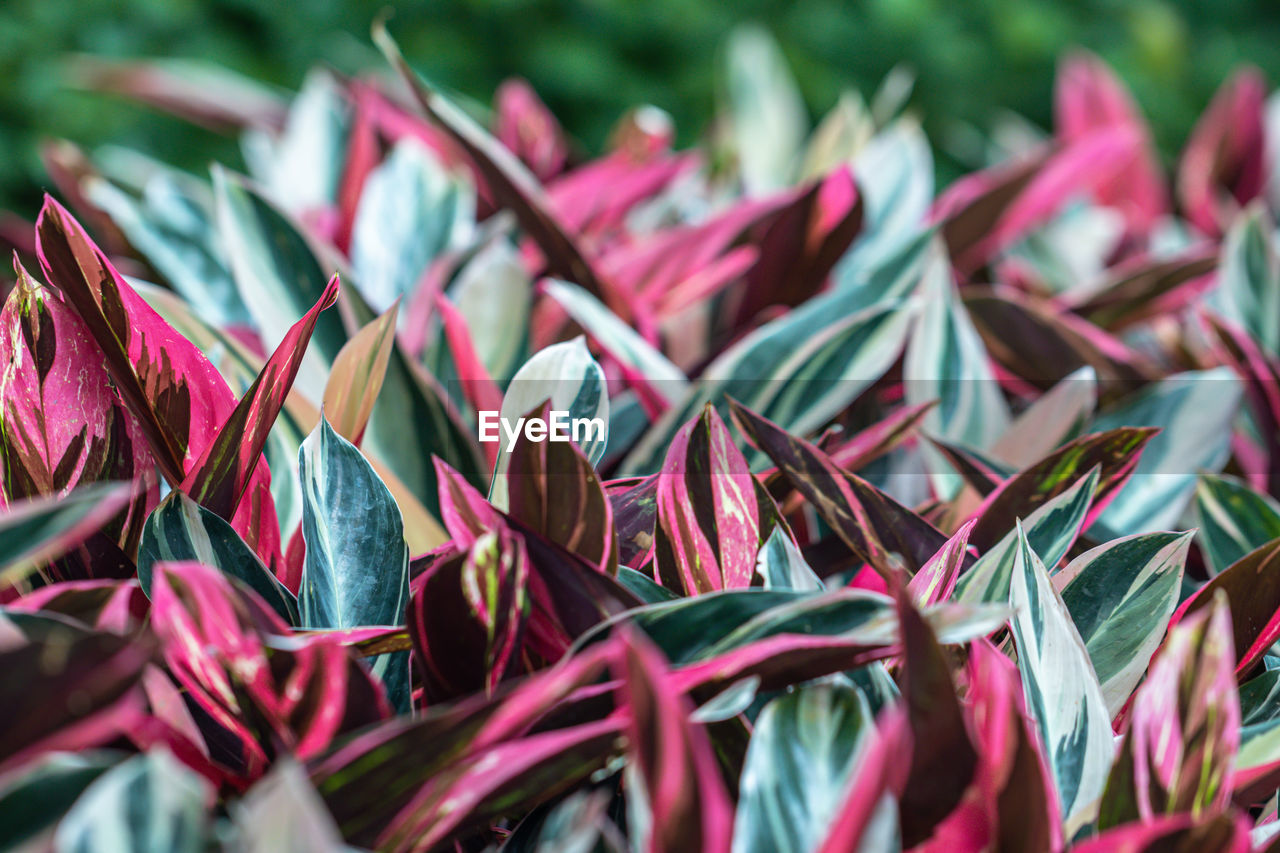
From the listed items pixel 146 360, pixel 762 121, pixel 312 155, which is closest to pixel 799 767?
pixel 146 360

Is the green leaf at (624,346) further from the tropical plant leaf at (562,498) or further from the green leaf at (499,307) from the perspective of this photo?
the tropical plant leaf at (562,498)

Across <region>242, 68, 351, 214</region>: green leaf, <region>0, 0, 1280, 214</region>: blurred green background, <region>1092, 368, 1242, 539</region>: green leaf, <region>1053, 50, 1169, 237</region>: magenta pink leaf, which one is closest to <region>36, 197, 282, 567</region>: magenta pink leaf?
<region>1092, 368, 1242, 539</region>: green leaf

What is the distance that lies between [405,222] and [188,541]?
539 mm

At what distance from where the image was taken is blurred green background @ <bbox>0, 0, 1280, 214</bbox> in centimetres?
246

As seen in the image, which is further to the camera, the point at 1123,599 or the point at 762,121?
the point at 762,121

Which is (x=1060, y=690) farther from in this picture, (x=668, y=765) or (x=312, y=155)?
(x=312, y=155)

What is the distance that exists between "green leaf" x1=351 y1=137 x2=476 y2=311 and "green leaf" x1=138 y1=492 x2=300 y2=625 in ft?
1.45

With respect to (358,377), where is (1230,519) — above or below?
below

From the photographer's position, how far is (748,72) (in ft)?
4.46

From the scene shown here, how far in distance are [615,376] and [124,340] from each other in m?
0.37

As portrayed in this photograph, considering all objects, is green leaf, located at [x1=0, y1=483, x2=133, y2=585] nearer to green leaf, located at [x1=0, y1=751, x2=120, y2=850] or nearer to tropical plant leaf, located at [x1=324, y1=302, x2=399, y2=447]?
green leaf, located at [x1=0, y1=751, x2=120, y2=850]

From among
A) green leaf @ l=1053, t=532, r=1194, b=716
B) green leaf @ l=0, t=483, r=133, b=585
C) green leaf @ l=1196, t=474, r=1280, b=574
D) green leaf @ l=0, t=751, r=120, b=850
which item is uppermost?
green leaf @ l=0, t=483, r=133, b=585

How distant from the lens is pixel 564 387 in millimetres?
493

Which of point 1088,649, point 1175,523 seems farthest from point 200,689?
point 1175,523
